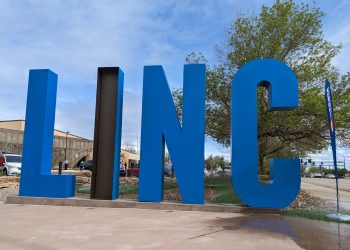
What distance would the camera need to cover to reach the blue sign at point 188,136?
392 inches

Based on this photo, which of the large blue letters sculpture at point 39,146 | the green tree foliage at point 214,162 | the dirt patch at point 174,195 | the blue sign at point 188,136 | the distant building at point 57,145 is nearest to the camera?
the blue sign at point 188,136

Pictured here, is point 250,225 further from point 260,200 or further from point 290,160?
point 290,160

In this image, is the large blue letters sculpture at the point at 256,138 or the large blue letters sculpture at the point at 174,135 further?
the large blue letters sculpture at the point at 174,135

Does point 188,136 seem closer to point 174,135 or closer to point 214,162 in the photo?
point 174,135

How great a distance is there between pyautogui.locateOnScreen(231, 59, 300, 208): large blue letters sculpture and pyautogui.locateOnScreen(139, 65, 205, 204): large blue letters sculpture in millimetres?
1069

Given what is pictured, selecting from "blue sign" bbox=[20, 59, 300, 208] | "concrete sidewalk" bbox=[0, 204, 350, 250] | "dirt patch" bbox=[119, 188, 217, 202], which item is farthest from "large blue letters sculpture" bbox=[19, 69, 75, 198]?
"dirt patch" bbox=[119, 188, 217, 202]

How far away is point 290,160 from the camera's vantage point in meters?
9.88

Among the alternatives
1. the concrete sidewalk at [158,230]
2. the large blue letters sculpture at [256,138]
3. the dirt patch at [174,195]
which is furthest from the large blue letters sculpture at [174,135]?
the dirt patch at [174,195]

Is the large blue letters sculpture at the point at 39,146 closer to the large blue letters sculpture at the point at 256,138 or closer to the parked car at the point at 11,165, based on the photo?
the large blue letters sculpture at the point at 256,138

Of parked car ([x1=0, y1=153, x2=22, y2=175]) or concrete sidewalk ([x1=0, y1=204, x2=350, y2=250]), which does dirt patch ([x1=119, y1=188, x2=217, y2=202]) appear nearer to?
concrete sidewalk ([x1=0, y1=204, x2=350, y2=250])

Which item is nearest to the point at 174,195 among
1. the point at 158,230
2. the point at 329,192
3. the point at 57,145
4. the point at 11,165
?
the point at 158,230

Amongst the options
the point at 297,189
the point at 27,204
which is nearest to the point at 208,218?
the point at 297,189

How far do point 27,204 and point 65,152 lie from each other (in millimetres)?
47460

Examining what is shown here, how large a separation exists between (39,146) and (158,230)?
6010mm
